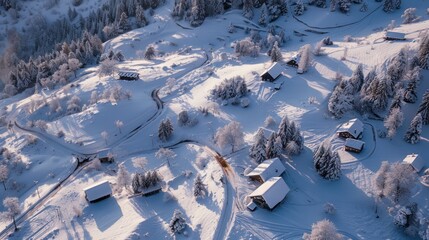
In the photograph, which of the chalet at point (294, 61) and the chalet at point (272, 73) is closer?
the chalet at point (272, 73)

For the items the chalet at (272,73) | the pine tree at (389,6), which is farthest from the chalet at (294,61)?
the pine tree at (389,6)

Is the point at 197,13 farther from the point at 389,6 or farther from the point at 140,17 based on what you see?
the point at 389,6

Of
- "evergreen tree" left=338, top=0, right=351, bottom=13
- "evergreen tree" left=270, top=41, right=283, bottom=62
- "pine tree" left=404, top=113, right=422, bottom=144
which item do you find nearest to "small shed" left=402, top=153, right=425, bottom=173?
"pine tree" left=404, top=113, right=422, bottom=144

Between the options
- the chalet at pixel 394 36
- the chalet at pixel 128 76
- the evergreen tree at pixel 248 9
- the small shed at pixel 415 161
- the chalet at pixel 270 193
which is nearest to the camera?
the chalet at pixel 270 193

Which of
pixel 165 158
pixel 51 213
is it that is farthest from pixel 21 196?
pixel 165 158

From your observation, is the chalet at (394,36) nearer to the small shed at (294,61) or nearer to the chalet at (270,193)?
the small shed at (294,61)

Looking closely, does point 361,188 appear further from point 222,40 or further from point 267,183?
point 222,40

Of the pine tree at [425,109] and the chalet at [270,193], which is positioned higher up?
the pine tree at [425,109]

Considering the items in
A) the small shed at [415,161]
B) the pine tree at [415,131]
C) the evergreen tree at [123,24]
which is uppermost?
the pine tree at [415,131]
